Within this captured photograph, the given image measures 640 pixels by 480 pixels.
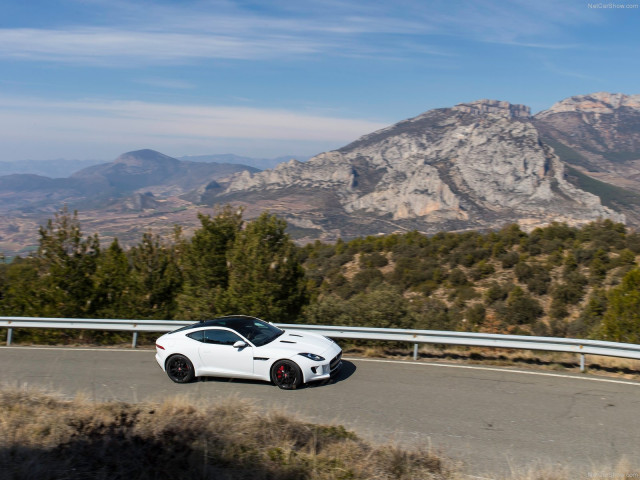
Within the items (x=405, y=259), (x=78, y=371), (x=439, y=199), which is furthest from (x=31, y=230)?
(x=78, y=371)

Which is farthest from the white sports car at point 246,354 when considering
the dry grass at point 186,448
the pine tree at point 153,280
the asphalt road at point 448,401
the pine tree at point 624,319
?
the pine tree at point 624,319

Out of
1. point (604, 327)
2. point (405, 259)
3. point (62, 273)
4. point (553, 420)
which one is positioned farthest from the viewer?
point (405, 259)

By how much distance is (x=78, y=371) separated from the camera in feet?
34.8

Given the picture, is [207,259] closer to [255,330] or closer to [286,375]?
[255,330]

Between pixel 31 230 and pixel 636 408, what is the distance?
19166 cm

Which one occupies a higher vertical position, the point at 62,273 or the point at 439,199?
the point at 439,199

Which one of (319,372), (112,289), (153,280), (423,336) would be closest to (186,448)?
(319,372)

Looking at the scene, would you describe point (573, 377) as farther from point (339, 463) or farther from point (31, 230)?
point (31, 230)

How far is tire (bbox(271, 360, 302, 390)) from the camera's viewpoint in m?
8.99

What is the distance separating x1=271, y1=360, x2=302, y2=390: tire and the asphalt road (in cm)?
15

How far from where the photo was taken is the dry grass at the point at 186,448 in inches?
202

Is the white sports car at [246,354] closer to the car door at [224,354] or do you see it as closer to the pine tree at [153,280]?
the car door at [224,354]

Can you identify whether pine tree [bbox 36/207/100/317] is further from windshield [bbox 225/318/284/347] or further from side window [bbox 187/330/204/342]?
windshield [bbox 225/318/284/347]

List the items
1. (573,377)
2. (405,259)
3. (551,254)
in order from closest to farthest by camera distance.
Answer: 1. (573,377)
2. (551,254)
3. (405,259)
